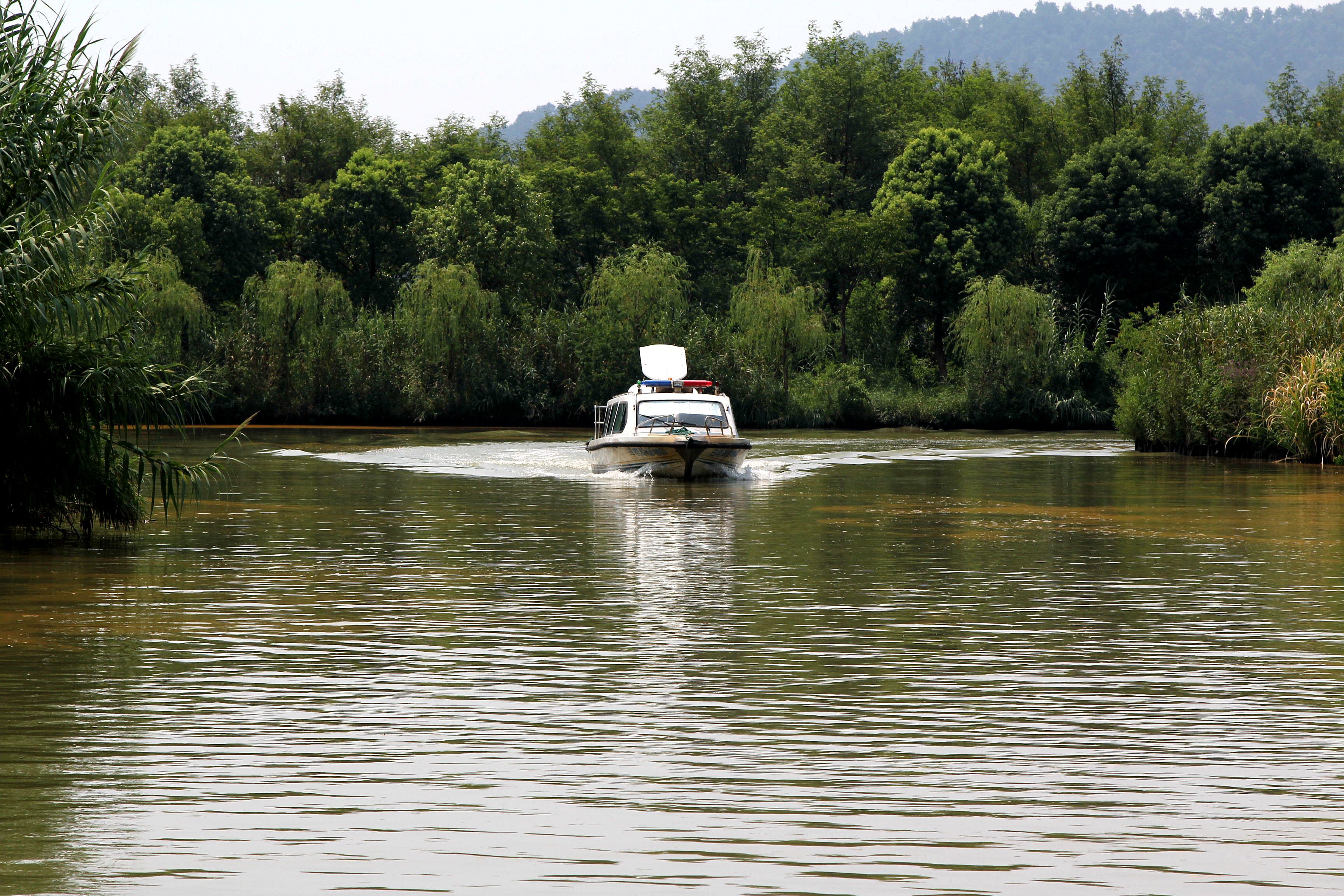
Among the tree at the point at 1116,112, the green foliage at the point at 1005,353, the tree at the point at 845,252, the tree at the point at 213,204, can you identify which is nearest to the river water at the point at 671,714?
the green foliage at the point at 1005,353

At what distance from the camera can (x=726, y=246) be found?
84875mm

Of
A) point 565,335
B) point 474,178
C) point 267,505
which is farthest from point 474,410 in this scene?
point 267,505

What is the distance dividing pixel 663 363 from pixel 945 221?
4064 centimetres

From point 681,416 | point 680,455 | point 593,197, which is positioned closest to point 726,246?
point 593,197

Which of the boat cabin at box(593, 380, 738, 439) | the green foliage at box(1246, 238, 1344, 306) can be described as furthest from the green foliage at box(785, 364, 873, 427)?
the boat cabin at box(593, 380, 738, 439)

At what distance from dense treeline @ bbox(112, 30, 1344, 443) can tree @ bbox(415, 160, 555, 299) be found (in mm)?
144

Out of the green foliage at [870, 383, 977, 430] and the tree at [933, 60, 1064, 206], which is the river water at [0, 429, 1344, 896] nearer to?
the green foliage at [870, 383, 977, 430]

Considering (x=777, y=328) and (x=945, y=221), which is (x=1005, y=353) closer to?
(x=777, y=328)

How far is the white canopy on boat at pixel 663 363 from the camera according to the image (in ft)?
132

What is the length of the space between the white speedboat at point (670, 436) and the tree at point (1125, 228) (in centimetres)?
4211

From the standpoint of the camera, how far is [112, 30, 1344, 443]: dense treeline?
69.3 m

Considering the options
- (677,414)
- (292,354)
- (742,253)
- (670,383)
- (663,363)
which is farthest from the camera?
(742,253)

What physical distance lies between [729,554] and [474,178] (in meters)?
59.3

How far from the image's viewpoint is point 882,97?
310 ft
